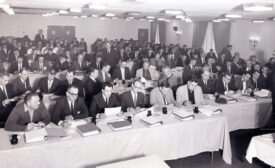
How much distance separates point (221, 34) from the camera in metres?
13.2

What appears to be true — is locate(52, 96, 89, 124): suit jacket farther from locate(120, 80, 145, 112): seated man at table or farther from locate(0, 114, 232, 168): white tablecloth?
locate(120, 80, 145, 112): seated man at table

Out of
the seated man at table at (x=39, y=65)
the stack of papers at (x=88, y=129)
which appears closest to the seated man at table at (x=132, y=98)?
the stack of papers at (x=88, y=129)

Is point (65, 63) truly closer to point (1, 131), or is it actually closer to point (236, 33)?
point (1, 131)

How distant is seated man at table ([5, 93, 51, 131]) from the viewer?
3.54 metres

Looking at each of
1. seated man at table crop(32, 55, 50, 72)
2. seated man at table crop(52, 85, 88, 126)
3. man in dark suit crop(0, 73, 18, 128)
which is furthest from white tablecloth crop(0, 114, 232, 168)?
seated man at table crop(32, 55, 50, 72)

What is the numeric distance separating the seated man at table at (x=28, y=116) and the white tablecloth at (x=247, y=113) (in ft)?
10.4

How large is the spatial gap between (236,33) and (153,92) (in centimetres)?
847

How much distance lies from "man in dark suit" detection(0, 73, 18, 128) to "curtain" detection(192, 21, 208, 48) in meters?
10.8

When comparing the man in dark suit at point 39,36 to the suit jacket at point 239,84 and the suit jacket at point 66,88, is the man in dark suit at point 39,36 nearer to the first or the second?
the suit jacket at point 66,88

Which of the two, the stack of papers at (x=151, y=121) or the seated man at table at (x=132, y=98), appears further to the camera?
the seated man at table at (x=132, y=98)

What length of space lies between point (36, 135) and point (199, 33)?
12340 mm

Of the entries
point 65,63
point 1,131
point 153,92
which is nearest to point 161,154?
point 153,92

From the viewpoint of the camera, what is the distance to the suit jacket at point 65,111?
173 inches

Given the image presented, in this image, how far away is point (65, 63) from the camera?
27.3ft
